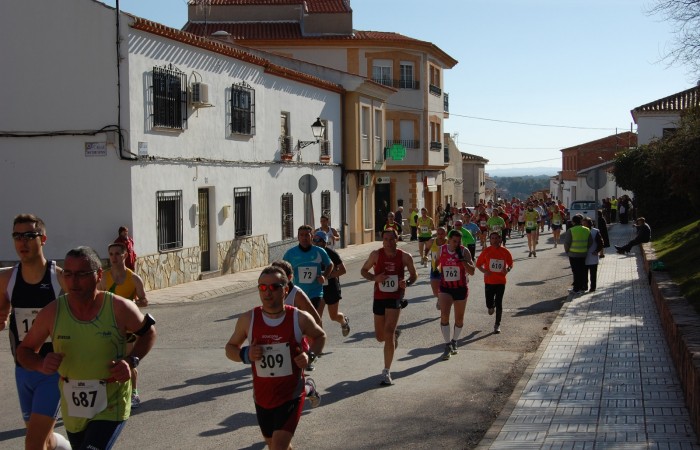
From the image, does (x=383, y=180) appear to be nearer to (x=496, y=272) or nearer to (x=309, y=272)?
(x=496, y=272)

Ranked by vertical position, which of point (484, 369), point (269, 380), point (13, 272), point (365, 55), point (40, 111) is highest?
point (365, 55)

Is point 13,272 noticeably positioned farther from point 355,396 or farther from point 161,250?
point 161,250

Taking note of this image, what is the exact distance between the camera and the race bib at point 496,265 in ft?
46.4

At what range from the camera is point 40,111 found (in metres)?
20.1

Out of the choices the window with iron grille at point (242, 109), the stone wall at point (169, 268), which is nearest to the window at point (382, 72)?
the window with iron grille at point (242, 109)

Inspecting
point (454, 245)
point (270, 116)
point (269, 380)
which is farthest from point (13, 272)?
point (270, 116)

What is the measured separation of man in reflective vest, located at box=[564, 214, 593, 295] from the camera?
18812 mm

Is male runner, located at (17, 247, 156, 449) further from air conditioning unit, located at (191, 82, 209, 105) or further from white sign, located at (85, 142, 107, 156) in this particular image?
air conditioning unit, located at (191, 82, 209, 105)

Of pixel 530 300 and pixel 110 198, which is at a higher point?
pixel 110 198

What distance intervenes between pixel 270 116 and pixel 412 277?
17782 mm

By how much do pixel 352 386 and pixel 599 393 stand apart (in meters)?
2.60

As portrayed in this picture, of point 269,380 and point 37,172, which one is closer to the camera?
point 269,380

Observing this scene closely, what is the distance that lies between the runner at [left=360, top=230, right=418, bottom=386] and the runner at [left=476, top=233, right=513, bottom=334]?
328cm

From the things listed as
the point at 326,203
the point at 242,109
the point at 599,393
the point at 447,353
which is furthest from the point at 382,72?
the point at 599,393
